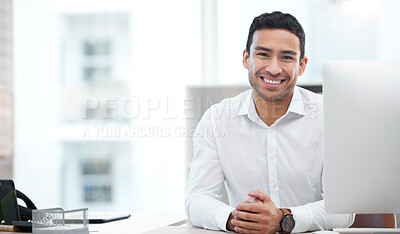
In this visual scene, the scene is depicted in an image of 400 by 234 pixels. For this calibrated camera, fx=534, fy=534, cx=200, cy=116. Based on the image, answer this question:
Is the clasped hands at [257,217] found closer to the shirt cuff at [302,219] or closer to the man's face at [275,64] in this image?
the shirt cuff at [302,219]

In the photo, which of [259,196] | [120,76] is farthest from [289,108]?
[120,76]

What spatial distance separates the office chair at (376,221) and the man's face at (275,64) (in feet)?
2.01

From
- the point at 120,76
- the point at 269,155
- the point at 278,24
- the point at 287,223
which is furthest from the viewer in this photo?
→ the point at 120,76

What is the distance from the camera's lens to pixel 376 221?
70.4 inches

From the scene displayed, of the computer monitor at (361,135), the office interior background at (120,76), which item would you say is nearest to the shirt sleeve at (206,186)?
the computer monitor at (361,135)

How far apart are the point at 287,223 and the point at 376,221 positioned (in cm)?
46

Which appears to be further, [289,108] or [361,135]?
[289,108]

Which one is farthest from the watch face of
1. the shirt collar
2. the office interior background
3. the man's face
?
the office interior background

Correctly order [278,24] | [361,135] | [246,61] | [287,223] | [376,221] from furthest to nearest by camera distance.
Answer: [246,61] < [278,24] < [376,221] < [287,223] < [361,135]

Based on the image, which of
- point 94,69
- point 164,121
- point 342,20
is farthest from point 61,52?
point 342,20

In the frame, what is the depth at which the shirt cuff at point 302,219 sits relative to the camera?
1517 mm

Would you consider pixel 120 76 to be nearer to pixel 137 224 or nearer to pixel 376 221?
pixel 137 224

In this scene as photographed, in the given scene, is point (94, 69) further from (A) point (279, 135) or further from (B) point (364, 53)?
(A) point (279, 135)

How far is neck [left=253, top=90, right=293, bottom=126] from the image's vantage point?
6.92ft
